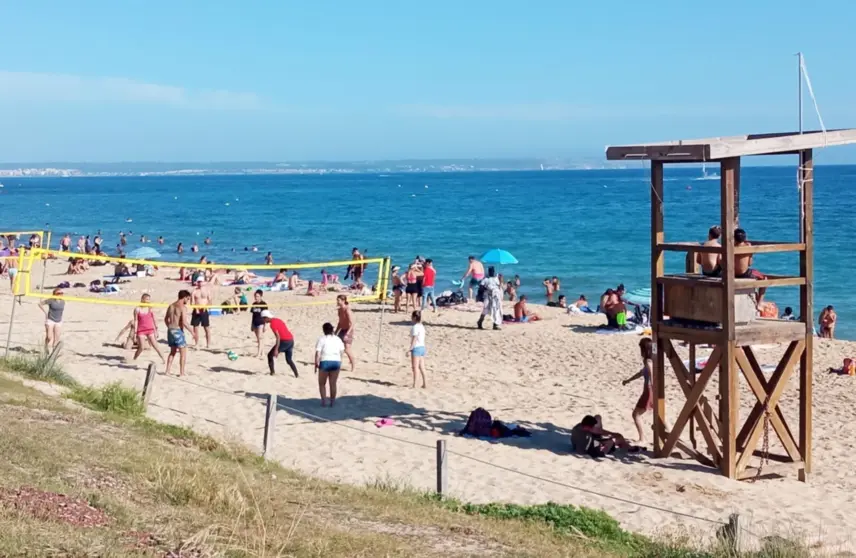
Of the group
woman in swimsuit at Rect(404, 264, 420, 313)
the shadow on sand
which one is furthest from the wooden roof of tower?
woman in swimsuit at Rect(404, 264, 420, 313)

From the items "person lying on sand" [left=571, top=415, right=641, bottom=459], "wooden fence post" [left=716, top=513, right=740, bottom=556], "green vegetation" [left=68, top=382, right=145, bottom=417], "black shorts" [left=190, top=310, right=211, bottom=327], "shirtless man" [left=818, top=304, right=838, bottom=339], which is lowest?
"wooden fence post" [left=716, top=513, right=740, bottom=556]

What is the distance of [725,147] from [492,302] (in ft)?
40.5

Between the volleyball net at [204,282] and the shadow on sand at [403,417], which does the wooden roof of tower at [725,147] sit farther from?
the volleyball net at [204,282]

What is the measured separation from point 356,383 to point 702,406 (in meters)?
5.88

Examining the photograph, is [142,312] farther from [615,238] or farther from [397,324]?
[615,238]

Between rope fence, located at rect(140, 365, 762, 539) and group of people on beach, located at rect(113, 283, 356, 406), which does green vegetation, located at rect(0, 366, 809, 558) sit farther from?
group of people on beach, located at rect(113, 283, 356, 406)

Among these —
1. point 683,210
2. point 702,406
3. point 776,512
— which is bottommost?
point 776,512

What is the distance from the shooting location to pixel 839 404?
14.5 metres

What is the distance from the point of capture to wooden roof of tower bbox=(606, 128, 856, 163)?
392 inches

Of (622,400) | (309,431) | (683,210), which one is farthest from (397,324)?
(683,210)

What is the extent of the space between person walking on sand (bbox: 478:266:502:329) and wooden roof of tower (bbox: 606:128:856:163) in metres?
10.6

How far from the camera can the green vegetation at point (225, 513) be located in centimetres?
614

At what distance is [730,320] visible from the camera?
33.9 feet

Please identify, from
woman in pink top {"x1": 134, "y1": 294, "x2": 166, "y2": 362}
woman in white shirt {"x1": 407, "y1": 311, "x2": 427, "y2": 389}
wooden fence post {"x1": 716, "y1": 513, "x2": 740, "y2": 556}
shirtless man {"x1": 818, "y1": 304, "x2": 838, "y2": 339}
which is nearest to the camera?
wooden fence post {"x1": 716, "y1": 513, "x2": 740, "y2": 556}
